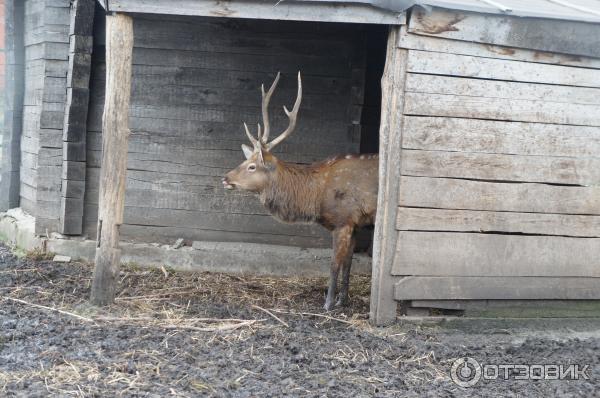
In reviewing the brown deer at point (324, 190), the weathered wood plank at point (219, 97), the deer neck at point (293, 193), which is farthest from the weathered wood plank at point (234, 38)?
the deer neck at point (293, 193)

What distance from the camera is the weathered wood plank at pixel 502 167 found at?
250 inches

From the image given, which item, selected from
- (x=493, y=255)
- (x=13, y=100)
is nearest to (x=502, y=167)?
(x=493, y=255)

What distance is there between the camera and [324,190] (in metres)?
7.27

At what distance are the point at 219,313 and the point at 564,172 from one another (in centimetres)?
344

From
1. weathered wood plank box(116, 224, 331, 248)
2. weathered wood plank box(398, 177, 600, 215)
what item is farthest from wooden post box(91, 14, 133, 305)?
weathered wood plank box(398, 177, 600, 215)

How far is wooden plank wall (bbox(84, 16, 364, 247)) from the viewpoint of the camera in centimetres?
848

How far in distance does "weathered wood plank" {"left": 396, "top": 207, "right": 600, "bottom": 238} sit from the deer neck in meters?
1.20

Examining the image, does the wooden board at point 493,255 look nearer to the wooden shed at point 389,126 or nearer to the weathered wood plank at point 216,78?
the wooden shed at point 389,126

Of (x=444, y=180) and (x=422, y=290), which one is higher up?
(x=444, y=180)

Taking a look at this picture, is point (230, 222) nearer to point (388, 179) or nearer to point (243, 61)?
point (243, 61)

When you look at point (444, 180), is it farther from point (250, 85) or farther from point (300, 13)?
point (250, 85)

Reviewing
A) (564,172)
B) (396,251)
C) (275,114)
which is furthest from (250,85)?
(564,172)

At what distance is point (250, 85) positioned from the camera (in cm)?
854

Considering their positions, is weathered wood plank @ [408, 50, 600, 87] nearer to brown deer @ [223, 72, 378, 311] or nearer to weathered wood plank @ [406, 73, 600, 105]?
weathered wood plank @ [406, 73, 600, 105]
